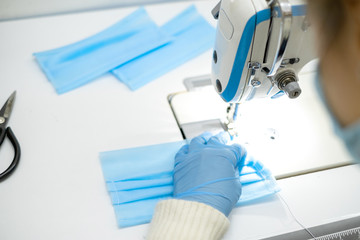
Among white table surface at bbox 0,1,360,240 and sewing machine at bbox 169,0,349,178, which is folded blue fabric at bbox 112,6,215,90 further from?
sewing machine at bbox 169,0,349,178

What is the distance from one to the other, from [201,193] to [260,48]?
42 cm

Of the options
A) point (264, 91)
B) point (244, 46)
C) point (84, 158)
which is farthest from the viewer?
point (84, 158)

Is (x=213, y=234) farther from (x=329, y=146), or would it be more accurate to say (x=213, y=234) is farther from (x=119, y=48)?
(x=119, y=48)

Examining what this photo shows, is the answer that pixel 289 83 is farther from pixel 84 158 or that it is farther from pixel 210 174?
pixel 84 158

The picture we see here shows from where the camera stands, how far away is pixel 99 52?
1593 mm

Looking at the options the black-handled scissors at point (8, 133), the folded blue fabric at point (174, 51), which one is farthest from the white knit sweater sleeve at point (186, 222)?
the folded blue fabric at point (174, 51)

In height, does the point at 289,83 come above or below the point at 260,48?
below

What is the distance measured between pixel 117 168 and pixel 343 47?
827 millimetres

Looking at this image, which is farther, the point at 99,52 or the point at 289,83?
the point at 99,52

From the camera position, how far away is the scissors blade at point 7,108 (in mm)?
1269

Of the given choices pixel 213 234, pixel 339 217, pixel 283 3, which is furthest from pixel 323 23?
pixel 339 217

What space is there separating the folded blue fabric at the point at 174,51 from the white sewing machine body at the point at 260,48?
1.54ft

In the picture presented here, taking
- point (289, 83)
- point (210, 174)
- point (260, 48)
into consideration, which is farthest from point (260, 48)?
point (210, 174)

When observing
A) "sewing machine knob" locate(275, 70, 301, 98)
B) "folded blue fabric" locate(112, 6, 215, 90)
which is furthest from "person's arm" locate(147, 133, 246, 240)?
"folded blue fabric" locate(112, 6, 215, 90)
